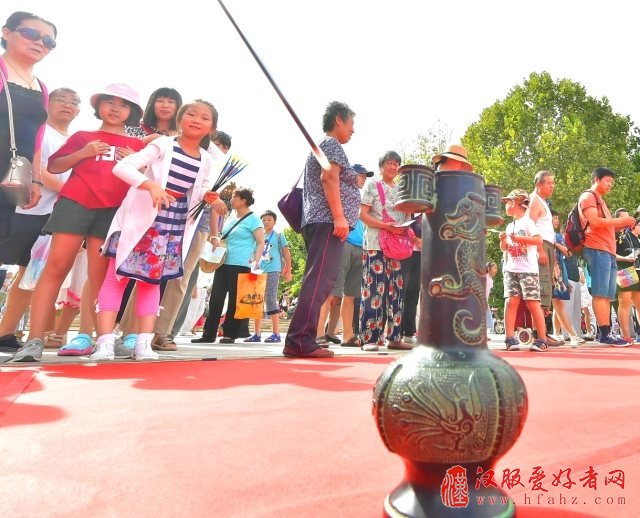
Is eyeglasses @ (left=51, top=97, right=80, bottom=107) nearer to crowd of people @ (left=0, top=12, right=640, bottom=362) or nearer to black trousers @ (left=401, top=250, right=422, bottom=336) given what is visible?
crowd of people @ (left=0, top=12, right=640, bottom=362)

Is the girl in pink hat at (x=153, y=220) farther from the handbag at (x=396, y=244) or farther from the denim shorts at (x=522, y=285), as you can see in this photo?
the denim shorts at (x=522, y=285)

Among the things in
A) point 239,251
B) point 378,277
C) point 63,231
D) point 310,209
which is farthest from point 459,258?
point 239,251

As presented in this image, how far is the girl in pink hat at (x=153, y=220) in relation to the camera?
3.06 meters

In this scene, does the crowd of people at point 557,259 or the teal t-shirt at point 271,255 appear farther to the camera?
the teal t-shirt at point 271,255

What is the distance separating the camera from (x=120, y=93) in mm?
3434

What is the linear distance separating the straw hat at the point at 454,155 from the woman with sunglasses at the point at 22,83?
114 inches

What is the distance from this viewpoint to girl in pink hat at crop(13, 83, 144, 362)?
3100 mm

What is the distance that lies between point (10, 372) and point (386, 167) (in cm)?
364

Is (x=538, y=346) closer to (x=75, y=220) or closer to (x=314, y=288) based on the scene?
(x=314, y=288)

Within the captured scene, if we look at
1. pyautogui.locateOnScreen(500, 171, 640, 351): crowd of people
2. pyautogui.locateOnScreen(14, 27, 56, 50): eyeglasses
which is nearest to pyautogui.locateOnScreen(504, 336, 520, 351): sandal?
pyautogui.locateOnScreen(500, 171, 640, 351): crowd of people

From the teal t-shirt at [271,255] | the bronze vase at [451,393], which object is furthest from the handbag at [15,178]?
the teal t-shirt at [271,255]

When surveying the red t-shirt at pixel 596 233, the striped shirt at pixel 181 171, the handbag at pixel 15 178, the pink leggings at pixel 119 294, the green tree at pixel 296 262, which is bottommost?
the pink leggings at pixel 119 294

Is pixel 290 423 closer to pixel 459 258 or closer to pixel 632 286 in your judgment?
pixel 459 258

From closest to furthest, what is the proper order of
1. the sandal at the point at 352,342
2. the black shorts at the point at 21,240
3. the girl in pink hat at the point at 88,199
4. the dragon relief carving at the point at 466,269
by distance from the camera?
the dragon relief carving at the point at 466,269
the girl in pink hat at the point at 88,199
the black shorts at the point at 21,240
the sandal at the point at 352,342
